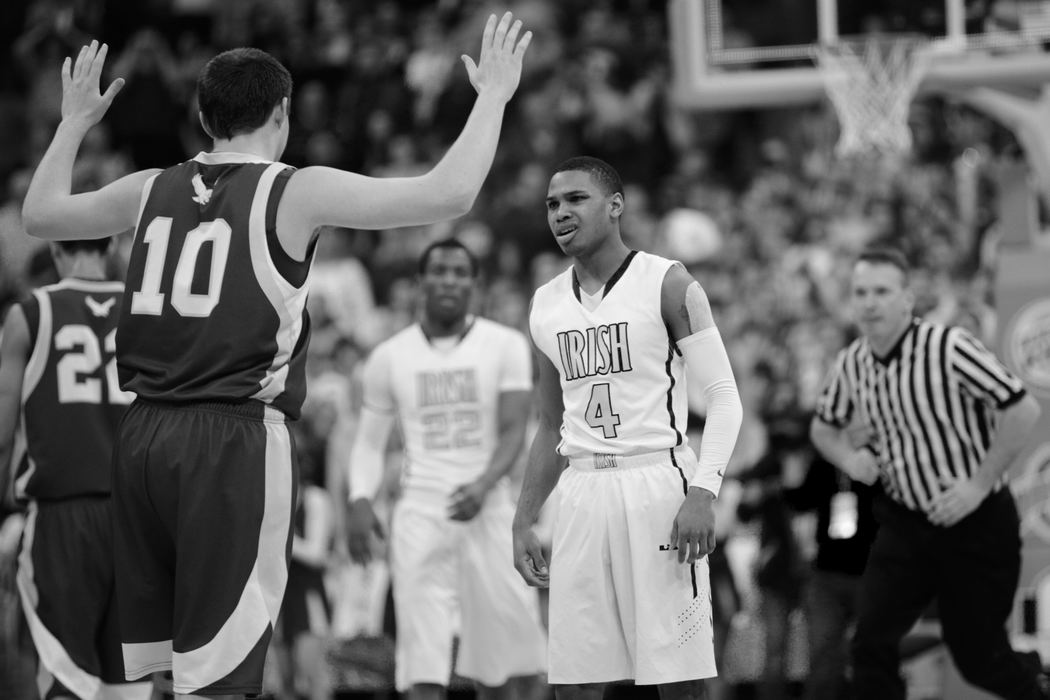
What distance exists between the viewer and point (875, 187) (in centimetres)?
1716

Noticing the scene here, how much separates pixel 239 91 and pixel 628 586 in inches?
96.8

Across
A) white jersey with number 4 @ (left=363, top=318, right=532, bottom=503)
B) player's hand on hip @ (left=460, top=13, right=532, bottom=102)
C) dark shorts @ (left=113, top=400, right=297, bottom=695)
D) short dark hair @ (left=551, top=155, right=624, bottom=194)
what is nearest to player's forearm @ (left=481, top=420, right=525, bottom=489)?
white jersey with number 4 @ (left=363, top=318, right=532, bottom=503)

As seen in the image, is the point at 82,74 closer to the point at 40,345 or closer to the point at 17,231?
the point at 40,345

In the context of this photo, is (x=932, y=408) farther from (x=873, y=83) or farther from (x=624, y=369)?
(x=873, y=83)

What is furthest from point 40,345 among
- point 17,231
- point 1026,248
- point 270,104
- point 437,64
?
point 437,64

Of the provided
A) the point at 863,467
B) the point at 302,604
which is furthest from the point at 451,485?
the point at 302,604

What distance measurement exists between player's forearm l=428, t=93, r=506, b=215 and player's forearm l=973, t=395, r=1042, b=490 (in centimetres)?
360

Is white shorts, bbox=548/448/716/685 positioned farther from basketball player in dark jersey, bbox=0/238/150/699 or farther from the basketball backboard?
the basketball backboard

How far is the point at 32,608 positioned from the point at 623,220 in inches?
474

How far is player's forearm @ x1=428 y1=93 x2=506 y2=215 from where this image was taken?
15.7 ft

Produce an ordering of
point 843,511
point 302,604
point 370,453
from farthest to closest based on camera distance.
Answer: point 302,604 < point 843,511 < point 370,453

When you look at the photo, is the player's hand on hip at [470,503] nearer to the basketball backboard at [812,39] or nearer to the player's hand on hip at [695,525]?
the player's hand on hip at [695,525]

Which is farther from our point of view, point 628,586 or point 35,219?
point 628,586

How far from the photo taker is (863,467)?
7598 mm
